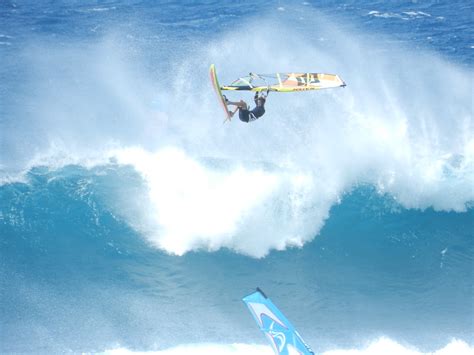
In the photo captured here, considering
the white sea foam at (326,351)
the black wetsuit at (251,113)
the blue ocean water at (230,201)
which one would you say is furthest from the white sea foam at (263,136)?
the black wetsuit at (251,113)

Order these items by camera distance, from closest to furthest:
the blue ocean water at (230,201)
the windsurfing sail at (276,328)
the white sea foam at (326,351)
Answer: the windsurfing sail at (276,328), the white sea foam at (326,351), the blue ocean water at (230,201)

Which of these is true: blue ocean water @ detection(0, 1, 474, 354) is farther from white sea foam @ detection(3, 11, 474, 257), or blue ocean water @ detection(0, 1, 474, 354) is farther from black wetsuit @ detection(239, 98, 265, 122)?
black wetsuit @ detection(239, 98, 265, 122)

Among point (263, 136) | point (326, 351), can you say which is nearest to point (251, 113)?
point (326, 351)

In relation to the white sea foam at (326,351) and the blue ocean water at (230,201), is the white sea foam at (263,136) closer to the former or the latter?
the blue ocean water at (230,201)

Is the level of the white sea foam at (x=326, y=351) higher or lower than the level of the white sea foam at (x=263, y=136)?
lower

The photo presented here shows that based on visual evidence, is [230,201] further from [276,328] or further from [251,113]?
[276,328]

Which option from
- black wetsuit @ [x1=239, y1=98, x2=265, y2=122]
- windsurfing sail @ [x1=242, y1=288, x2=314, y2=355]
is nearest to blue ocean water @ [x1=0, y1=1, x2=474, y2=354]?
windsurfing sail @ [x1=242, y1=288, x2=314, y2=355]
